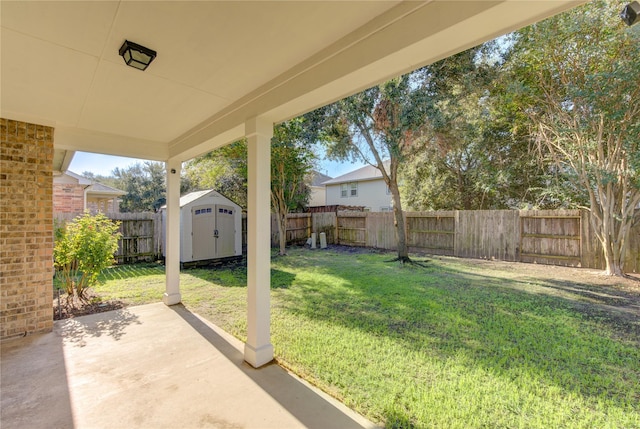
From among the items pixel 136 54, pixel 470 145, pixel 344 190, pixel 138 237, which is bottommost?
pixel 138 237

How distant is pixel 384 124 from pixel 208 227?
572 centimetres

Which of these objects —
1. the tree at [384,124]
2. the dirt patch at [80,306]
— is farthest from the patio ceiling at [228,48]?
the tree at [384,124]

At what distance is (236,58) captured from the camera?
2.19 m

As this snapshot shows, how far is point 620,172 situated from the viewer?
6.27 meters

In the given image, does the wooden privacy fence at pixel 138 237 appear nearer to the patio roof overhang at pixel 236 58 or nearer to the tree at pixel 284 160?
Answer: the tree at pixel 284 160

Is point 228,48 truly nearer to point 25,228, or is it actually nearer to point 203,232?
point 25,228

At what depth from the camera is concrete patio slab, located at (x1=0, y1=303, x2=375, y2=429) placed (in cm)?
212

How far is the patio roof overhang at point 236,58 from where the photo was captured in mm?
1609

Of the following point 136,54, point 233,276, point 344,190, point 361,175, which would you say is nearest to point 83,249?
point 233,276

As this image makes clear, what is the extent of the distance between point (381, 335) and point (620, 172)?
6.87 m

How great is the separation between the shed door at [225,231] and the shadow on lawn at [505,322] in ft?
11.4

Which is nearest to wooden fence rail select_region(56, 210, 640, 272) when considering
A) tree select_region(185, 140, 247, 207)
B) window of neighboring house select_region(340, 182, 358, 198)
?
tree select_region(185, 140, 247, 207)

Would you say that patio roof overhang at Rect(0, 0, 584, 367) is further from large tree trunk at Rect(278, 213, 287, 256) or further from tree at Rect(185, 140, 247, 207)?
large tree trunk at Rect(278, 213, 287, 256)

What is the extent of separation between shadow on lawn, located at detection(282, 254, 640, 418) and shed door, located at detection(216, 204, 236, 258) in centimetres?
347
